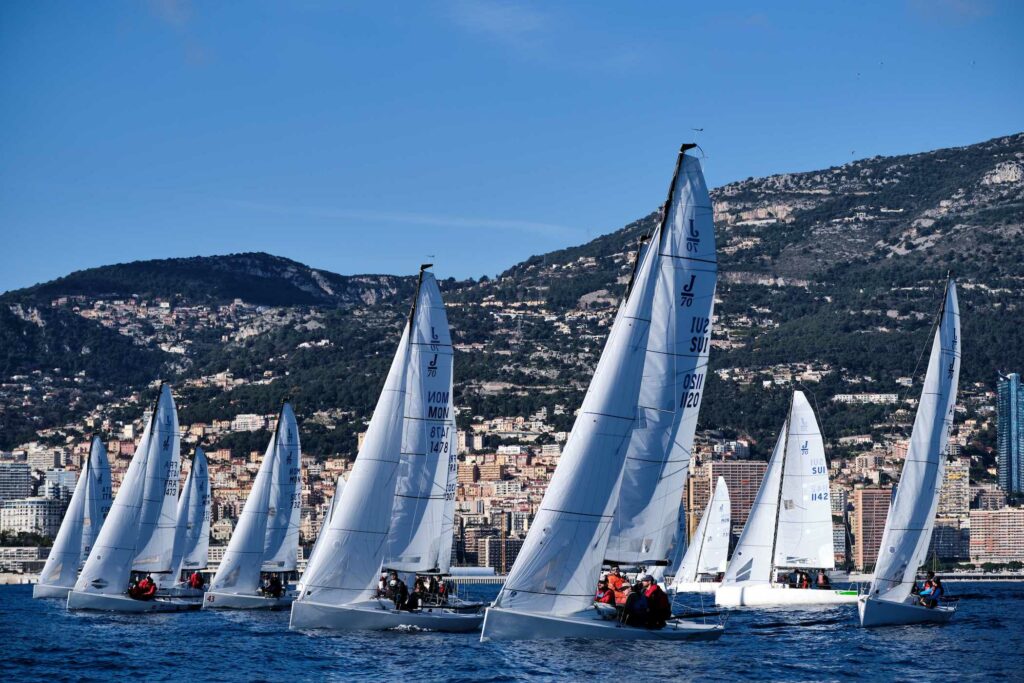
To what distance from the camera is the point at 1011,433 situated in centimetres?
18725

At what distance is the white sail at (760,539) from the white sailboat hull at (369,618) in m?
19.8

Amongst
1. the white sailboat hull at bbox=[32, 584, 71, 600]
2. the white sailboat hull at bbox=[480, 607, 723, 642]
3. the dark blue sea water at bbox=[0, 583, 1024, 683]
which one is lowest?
the dark blue sea water at bbox=[0, 583, 1024, 683]

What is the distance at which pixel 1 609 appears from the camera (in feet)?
210

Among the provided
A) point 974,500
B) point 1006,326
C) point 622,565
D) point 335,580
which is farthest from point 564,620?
point 1006,326

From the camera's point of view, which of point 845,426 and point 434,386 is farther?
point 845,426

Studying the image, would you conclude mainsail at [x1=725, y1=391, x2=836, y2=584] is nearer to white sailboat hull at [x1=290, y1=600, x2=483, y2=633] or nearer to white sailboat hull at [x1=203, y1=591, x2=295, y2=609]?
white sailboat hull at [x1=203, y1=591, x2=295, y2=609]

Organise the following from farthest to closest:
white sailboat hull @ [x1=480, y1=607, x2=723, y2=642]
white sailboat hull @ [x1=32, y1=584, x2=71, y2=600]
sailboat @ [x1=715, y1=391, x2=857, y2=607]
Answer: white sailboat hull @ [x1=32, y1=584, x2=71, y2=600] < sailboat @ [x1=715, y1=391, x2=857, y2=607] < white sailboat hull @ [x1=480, y1=607, x2=723, y2=642]

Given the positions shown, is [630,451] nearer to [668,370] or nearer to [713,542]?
[668,370]

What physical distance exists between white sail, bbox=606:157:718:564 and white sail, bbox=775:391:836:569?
23.1 meters

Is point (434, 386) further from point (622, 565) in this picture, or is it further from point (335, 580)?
point (622, 565)

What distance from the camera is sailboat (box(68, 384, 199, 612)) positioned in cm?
4994

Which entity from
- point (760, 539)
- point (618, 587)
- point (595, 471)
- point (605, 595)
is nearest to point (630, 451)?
point (595, 471)

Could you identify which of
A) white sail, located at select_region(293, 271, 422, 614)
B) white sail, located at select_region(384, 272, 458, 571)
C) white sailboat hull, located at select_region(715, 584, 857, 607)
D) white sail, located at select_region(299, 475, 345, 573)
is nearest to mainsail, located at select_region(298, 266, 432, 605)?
white sail, located at select_region(293, 271, 422, 614)

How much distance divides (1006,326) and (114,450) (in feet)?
297
